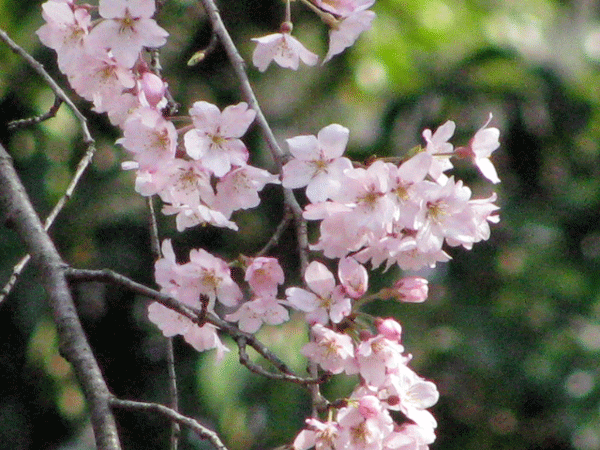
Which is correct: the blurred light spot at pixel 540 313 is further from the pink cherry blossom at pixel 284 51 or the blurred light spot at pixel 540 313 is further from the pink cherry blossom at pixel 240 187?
the pink cherry blossom at pixel 240 187

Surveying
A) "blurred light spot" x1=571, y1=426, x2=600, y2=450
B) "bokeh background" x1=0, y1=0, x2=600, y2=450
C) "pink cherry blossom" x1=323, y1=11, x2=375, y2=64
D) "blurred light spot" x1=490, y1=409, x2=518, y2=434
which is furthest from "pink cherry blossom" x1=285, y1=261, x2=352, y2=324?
"blurred light spot" x1=490, y1=409, x2=518, y2=434

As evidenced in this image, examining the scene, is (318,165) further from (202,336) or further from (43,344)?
(43,344)

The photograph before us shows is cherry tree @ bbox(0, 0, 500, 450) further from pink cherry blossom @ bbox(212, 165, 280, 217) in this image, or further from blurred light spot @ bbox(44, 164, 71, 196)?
blurred light spot @ bbox(44, 164, 71, 196)

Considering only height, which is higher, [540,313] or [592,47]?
[592,47]

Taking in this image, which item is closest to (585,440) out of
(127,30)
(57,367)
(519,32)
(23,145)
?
(519,32)

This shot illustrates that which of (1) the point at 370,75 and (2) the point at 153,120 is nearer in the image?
(2) the point at 153,120

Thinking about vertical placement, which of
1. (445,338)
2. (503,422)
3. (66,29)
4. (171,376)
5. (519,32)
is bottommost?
(503,422)
